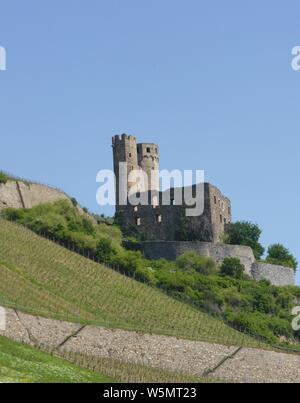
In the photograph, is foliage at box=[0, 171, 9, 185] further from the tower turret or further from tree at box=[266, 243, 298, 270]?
tree at box=[266, 243, 298, 270]

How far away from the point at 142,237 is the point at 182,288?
11.6 metres

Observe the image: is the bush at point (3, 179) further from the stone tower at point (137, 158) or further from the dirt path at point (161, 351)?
the dirt path at point (161, 351)

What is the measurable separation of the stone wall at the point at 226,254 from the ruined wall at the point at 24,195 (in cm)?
711

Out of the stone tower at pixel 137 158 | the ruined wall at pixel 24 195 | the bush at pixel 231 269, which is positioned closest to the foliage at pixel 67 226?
the ruined wall at pixel 24 195

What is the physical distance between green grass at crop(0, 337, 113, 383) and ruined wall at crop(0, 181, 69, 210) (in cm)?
3358

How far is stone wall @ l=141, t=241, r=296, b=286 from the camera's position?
71188mm

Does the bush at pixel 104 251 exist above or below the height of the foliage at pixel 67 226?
below

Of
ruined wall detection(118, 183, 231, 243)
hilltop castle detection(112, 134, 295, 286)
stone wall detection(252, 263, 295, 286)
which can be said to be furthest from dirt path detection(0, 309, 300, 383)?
ruined wall detection(118, 183, 231, 243)

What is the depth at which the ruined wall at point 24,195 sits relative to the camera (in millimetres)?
71625

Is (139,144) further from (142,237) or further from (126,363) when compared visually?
(126,363)

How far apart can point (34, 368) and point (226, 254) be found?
39651mm

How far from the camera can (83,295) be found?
177 feet
